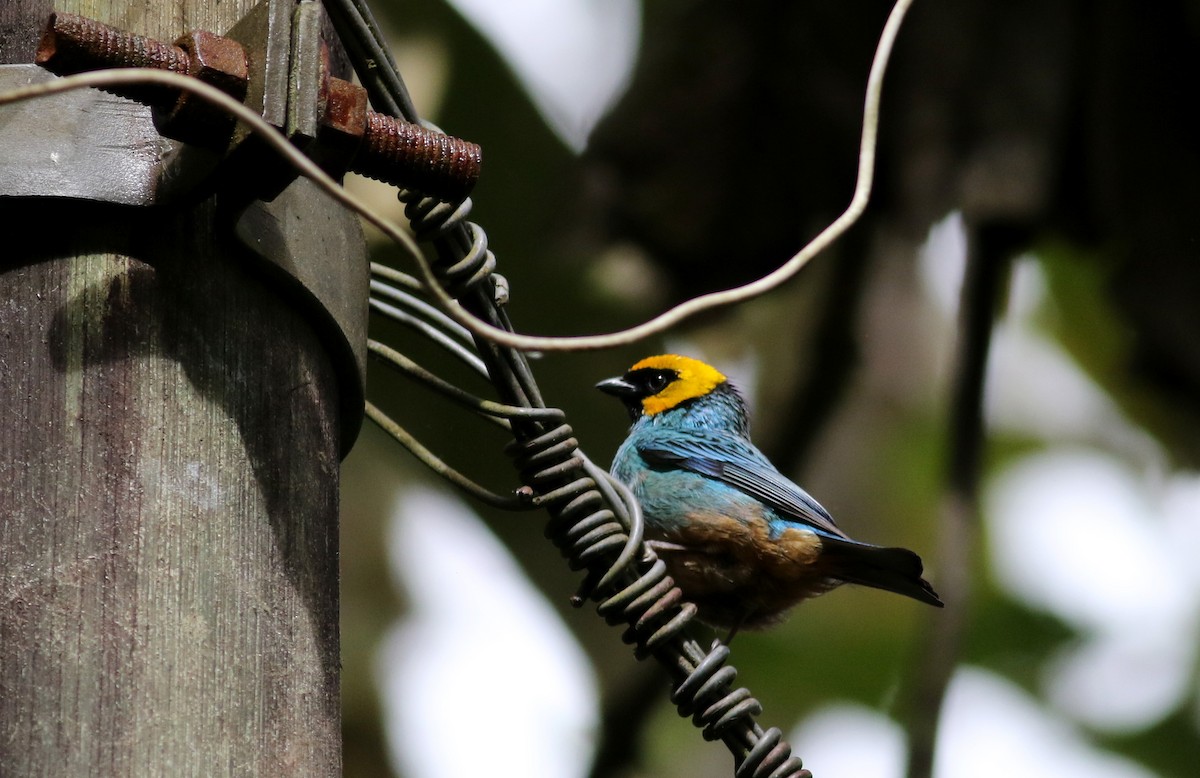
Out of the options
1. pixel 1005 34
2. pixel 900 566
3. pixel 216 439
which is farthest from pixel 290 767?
pixel 1005 34

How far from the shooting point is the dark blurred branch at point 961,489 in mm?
4066

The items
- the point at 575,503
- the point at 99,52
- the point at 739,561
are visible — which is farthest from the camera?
the point at 739,561

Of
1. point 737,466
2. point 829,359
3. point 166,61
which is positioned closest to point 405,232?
point 166,61

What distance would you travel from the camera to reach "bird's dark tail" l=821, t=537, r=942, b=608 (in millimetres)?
4199

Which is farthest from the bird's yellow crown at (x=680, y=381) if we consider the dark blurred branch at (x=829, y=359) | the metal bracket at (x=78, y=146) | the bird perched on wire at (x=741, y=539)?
the metal bracket at (x=78, y=146)

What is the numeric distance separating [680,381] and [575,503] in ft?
9.09

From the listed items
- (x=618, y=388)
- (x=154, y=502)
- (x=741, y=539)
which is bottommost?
(x=618, y=388)

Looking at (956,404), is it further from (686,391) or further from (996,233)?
(686,391)

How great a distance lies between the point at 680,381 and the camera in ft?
17.7

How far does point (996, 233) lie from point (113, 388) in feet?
11.2

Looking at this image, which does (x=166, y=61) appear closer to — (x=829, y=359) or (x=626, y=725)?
(x=626, y=725)

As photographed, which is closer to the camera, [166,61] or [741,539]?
[166,61]

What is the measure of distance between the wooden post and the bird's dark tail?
2.26 meters

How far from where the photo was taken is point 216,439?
7.06 ft
